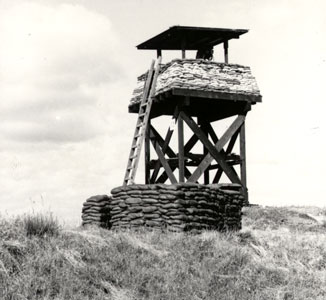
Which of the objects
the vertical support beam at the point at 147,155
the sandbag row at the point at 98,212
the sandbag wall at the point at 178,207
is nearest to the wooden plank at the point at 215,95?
the vertical support beam at the point at 147,155

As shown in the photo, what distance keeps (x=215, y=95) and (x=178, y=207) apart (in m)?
6.03

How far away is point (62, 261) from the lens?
11258mm

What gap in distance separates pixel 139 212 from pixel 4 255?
6201 mm

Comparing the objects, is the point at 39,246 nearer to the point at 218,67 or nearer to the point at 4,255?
the point at 4,255

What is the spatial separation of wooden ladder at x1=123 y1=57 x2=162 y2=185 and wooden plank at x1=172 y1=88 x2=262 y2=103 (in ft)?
4.68

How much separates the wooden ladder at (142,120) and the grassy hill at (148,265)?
502 cm

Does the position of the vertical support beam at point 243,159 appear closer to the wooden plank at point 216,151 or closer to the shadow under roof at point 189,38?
the wooden plank at point 216,151

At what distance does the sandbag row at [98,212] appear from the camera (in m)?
18.2

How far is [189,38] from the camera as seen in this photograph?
2275 cm

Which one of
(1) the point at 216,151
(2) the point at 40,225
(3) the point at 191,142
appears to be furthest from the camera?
(3) the point at 191,142

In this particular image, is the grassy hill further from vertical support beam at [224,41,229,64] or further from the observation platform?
vertical support beam at [224,41,229,64]

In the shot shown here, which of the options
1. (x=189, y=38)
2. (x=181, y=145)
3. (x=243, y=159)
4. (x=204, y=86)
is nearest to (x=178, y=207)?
(x=181, y=145)

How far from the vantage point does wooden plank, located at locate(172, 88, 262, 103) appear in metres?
20.1

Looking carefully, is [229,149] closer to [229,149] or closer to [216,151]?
[229,149]
